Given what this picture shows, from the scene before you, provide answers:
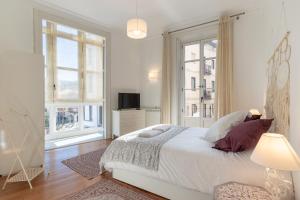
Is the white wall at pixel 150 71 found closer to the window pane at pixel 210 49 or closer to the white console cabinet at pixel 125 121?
the white console cabinet at pixel 125 121

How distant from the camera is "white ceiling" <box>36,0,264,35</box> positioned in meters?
3.57

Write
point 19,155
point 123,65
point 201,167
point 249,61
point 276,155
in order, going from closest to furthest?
point 276,155
point 201,167
point 19,155
point 249,61
point 123,65

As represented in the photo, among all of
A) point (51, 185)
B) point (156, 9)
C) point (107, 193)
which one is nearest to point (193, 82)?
point (156, 9)

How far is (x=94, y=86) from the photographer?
511 centimetres

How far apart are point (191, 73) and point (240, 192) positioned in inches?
152

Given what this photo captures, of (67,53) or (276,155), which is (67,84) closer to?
(67,53)

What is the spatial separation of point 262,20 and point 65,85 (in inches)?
186

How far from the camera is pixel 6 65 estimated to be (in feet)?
8.55

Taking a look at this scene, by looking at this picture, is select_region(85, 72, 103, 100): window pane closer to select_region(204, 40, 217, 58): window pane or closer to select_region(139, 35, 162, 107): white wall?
select_region(139, 35, 162, 107): white wall

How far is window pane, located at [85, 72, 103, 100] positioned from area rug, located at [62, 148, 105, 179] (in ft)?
6.30

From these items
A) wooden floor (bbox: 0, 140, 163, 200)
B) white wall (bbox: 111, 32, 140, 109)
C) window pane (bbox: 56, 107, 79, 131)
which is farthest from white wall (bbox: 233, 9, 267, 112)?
window pane (bbox: 56, 107, 79, 131)

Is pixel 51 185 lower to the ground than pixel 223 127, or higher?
lower

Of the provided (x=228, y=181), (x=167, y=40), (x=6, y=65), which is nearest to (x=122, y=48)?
(x=167, y=40)

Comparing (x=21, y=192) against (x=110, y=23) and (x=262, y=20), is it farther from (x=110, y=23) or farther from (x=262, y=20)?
(x=262, y=20)
